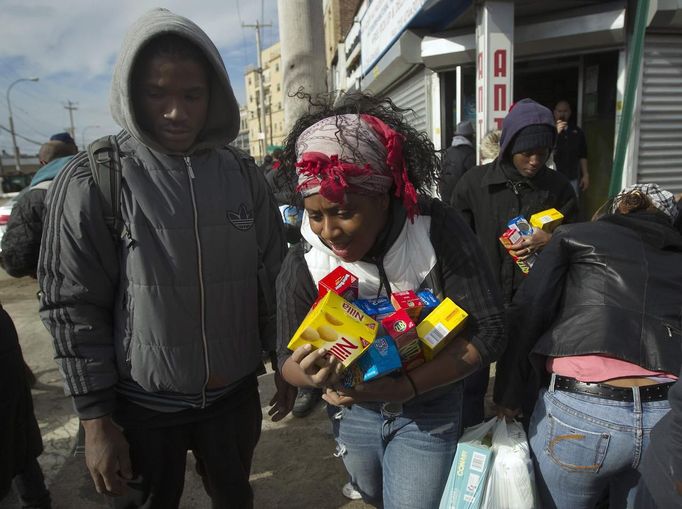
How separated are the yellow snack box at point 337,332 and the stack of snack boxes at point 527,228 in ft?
5.32

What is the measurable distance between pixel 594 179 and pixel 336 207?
7.12 metres

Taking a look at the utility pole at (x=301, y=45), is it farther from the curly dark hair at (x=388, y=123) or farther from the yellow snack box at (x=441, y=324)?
the yellow snack box at (x=441, y=324)

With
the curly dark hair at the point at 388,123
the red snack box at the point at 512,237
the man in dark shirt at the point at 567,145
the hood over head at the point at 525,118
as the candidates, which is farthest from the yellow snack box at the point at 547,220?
the man in dark shirt at the point at 567,145

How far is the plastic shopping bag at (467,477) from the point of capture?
4.83 feet

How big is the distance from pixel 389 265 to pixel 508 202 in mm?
Answer: 1845

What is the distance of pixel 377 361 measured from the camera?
1244 millimetres

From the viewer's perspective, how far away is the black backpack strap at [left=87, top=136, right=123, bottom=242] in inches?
58.4

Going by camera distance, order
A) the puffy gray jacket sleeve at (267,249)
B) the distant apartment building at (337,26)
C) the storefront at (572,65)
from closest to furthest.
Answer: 1. the puffy gray jacket sleeve at (267,249)
2. the storefront at (572,65)
3. the distant apartment building at (337,26)

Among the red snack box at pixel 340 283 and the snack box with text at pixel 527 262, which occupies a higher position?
the red snack box at pixel 340 283

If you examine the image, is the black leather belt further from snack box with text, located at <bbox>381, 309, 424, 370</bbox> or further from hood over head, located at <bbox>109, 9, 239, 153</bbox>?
hood over head, located at <bbox>109, 9, 239, 153</bbox>

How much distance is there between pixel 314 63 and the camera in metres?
4.58

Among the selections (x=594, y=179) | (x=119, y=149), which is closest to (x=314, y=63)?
(x=119, y=149)

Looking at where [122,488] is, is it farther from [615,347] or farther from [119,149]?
[615,347]

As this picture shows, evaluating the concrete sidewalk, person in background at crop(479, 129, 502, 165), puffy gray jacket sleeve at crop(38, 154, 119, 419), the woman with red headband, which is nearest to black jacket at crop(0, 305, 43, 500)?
the concrete sidewalk
